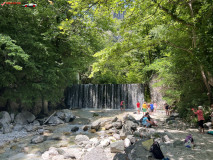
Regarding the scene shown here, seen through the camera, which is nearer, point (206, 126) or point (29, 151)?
point (29, 151)

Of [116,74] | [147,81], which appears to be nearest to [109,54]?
[147,81]

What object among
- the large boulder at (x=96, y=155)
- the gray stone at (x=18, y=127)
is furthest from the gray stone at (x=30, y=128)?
the large boulder at (x=96, y=155)

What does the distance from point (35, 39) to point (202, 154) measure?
13387mm

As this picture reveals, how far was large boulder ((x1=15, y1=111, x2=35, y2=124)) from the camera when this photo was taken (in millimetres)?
12905

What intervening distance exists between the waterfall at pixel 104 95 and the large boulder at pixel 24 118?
9942mm

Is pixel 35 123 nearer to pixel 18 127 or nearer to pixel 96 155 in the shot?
pixel 18 127

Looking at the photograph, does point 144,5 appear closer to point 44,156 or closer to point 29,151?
point 44,156

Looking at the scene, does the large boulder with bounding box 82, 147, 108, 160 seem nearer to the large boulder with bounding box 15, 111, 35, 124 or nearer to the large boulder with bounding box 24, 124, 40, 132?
the large boulder with bounding box 24, 124, 40, 132

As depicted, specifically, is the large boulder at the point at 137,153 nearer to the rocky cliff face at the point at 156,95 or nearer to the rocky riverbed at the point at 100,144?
the rocky riverbed at the point at 100,144

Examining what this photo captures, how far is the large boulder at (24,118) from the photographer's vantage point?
42.3 ft

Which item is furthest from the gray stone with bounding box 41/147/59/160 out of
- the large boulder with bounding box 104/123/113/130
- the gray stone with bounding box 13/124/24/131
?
the gray stone with bounding box 13/124/24/131

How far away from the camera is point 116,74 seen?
97.0 ft

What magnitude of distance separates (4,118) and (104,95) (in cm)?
1351

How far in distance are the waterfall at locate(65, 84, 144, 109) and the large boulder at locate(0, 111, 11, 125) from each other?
11532 mm
